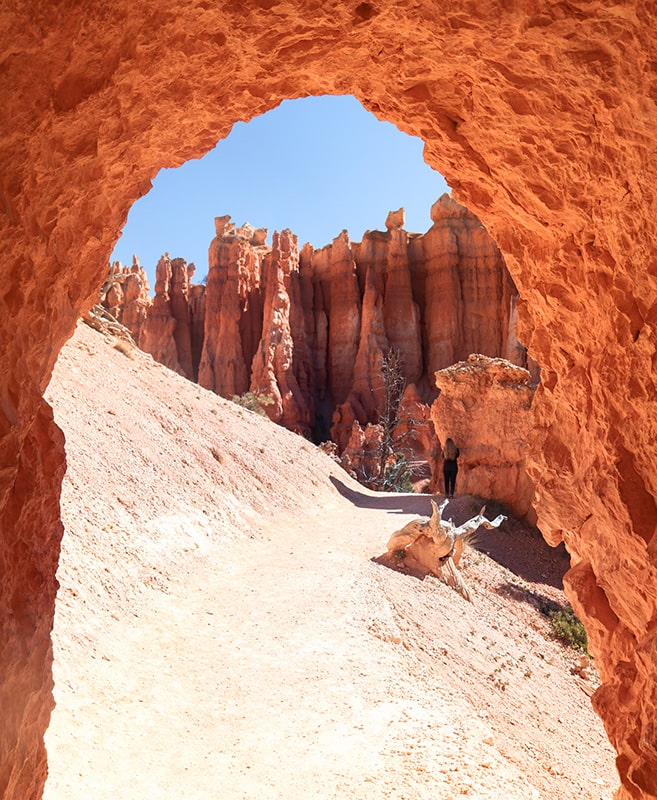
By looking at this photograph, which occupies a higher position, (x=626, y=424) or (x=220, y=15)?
(x=220, y=15)

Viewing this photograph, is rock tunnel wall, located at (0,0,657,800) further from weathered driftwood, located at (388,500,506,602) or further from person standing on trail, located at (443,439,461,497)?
person standing on trail, located at (443,439,461,497)

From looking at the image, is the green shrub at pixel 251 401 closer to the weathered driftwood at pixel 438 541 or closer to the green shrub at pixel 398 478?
the green shrub at pixel 398 478

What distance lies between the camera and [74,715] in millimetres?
5211

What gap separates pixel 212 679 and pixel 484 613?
641cm

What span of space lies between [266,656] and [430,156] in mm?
6057

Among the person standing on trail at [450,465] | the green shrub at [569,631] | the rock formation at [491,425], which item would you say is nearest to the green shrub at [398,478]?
the person standing on trail at [450,465]

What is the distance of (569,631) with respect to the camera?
38.7 ft

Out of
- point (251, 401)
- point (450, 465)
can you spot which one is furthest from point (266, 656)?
point (251, 401)

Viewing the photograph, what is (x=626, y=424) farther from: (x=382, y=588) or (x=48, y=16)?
(x=382, y=588)

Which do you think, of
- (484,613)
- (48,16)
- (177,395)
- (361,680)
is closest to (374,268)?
(177,395)

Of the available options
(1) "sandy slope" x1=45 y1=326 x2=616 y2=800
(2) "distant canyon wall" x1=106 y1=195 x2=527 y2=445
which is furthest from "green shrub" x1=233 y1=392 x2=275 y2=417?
(1) "sandy slope" x1=45 y1=326 x2=616 y2=800

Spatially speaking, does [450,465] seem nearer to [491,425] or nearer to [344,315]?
[491,425]

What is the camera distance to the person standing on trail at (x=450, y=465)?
68.4 feet

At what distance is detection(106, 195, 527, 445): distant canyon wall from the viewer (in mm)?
44438
